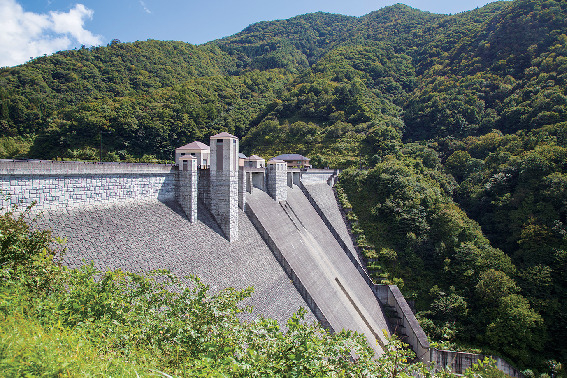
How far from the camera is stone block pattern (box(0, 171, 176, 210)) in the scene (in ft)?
37.0

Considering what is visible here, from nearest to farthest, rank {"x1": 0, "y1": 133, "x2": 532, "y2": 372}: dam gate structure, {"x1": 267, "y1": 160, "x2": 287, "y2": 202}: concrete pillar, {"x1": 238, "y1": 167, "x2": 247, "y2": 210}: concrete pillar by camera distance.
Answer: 1. {"x1": 0, "y1": 133, "x2": 532, "y2": 372}: dam gate structure
2. {"x1": 238, "y1": 167, "x2": 247, "y2": 210}: concrete pillar
3. {"x1": 267, "y1": 160, "x2": 287, "y2": 202}: concrete pillar

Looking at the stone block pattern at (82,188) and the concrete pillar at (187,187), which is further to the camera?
the concrete pillar at (187,187)

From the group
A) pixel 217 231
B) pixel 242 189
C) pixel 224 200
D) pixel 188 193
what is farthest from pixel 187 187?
pixel 242 189

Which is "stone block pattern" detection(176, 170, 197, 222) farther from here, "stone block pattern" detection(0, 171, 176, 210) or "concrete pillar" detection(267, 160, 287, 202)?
"concrete pillar" detection(267, 160, 287, 202)

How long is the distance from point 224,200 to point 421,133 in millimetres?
54322

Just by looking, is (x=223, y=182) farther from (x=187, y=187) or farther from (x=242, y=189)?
(x=242, y=189)

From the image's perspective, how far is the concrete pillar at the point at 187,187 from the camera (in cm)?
1839

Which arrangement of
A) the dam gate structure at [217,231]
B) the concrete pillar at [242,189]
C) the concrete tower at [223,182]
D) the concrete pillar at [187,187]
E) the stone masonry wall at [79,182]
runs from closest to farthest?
the stone masonry wall at [79,182]
the dam gate structure at [217,231]
the concrete pillar at [187,187]
the concrete tower at [223,182]
the concrete pillar at [242,189]

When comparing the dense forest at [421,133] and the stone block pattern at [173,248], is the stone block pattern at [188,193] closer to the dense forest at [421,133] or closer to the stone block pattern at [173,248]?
the stone block pattern at [173,248]

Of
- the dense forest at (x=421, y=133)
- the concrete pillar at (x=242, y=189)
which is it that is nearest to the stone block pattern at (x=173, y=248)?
the concrete pillar at (x=242, y=189)

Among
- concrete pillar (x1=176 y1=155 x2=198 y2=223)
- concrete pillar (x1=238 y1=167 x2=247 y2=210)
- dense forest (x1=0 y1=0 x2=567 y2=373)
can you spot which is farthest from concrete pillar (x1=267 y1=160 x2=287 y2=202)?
dense forest (x1=0 y1=0 x2=567 y2=373)

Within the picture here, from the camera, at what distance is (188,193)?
60.7 feet

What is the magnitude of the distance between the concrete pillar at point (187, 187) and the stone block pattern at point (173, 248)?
0.36m

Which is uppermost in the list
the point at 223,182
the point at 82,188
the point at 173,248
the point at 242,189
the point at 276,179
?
the point at 82,188
